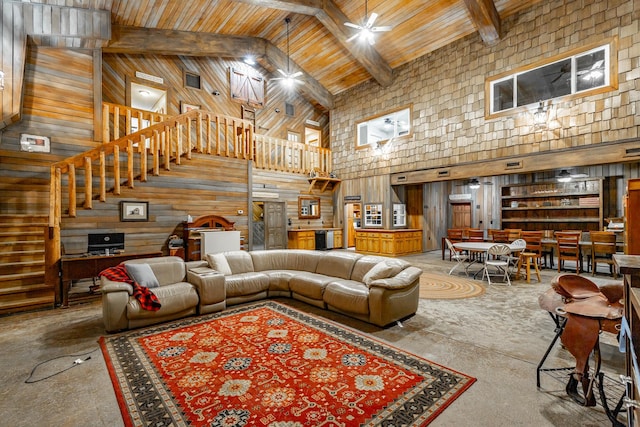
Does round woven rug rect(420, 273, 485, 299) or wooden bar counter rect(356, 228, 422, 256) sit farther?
wooden bar counter rect(356, 228, 422, 256)

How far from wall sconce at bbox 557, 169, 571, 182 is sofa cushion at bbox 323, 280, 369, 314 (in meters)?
8.40

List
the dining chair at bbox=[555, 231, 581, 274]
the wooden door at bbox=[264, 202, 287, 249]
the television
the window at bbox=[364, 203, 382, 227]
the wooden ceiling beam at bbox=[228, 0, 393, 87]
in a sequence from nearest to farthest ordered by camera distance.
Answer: the television, the dining chair at bbox=[555, 231, 581, 274], the wooden ceiling beam at bbox=[228, 0, 393, 87], the wooden door at bbox=[264, 202, 287, 249], the window at bbox=[364, 203, 382, 227]

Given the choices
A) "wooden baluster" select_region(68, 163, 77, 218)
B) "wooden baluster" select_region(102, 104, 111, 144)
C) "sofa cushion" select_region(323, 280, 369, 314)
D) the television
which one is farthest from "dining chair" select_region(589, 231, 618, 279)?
"wooden baluster" select_region(102, 104, 111, 144)

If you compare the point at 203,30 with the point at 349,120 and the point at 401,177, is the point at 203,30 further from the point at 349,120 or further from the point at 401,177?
the point at 401,177

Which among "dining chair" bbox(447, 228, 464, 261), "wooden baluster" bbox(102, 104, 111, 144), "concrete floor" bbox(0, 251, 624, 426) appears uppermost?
"wooden baluster" bbox(102, 104, 111, 144)

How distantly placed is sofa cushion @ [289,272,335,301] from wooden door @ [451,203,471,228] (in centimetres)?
958

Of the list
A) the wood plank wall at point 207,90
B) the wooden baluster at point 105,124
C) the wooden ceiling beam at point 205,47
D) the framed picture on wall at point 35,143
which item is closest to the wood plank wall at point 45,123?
the framed picture on wall at point 35,143

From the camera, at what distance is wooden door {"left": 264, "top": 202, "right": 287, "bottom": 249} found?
Result: 10.5 m

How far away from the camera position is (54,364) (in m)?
2.88

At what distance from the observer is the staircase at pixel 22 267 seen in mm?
4516

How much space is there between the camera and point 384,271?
4.08m

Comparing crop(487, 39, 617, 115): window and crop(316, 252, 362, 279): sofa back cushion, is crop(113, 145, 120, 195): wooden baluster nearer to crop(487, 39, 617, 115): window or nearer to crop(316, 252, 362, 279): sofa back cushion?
crop(316, 252, 362, 279): sofa back cushion

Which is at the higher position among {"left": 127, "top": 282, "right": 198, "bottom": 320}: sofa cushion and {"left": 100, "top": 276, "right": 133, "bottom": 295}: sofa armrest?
{"left": 100, "top": 276, "right": 133, "bottom": 295}: sofa armrest

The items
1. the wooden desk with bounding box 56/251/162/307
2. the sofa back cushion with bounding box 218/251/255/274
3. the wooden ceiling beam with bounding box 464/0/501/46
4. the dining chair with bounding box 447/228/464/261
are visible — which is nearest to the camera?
the wooden desk with bounding box 56/251/162/307
